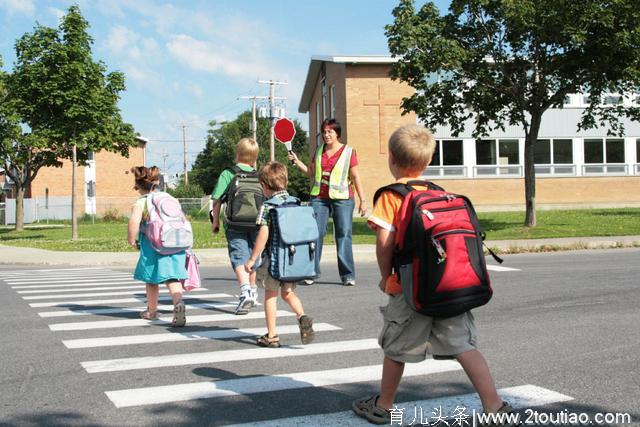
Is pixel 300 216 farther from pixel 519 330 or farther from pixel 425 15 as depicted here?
pixel 425 15

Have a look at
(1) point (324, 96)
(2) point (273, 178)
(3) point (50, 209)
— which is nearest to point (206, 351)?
(2) point (273, 178)

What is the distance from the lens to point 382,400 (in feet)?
12.1

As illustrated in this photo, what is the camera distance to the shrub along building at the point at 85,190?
5588 centimetres

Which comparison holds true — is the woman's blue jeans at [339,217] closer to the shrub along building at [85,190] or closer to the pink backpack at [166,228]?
the pink backpack at [166,228]

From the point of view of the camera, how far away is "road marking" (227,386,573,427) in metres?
3.72

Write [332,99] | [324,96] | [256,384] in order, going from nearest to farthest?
[256,384], [332,99], [324,96]

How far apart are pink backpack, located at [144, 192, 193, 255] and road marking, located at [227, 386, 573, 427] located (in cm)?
337

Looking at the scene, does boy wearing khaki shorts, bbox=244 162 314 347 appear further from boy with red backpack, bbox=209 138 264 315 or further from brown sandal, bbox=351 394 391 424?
brown sandal, bbox=351 394 391 424

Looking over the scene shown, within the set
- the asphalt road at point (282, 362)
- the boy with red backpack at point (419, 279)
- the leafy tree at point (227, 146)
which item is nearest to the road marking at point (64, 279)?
the asphalt road at point (282, 362)

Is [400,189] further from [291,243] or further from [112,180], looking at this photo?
[112,180]

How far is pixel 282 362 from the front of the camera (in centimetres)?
519

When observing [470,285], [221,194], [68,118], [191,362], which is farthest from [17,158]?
[470,285]

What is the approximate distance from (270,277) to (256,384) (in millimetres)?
1131

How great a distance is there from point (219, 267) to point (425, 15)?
11135 mm
